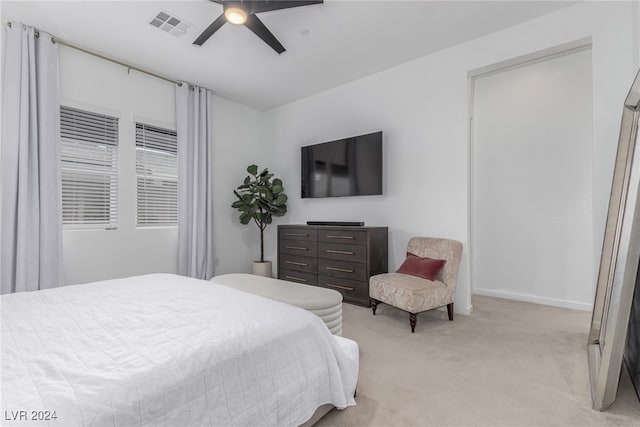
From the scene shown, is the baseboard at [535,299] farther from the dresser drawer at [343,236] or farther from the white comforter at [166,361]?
the white comforter at [166,361]

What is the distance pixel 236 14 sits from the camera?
2275 millimetres

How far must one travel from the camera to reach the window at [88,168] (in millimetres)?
3225

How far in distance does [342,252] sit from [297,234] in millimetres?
801

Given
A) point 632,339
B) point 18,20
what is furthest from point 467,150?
point 18,20

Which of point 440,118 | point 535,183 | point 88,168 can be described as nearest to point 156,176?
point 88,168

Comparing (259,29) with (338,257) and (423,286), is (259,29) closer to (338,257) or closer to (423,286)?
(338,257)

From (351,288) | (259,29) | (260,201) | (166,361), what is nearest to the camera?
(166,361)

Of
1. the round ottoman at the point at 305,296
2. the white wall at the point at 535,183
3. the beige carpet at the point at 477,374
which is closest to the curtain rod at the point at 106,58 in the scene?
the round ottoman at the point at 305,296

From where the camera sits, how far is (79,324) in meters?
1.26

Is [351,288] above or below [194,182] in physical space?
below

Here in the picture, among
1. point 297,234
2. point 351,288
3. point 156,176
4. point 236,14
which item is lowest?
point 351,288

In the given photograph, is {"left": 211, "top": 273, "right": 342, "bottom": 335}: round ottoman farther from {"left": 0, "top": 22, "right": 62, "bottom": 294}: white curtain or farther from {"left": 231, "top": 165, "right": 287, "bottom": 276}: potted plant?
{"left": 231, "top": 165, "right": 287, "bottom": 276}: potted plant

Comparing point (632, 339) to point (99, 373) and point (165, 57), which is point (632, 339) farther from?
point (165, 57)

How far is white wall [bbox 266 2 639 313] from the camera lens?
2473mm
